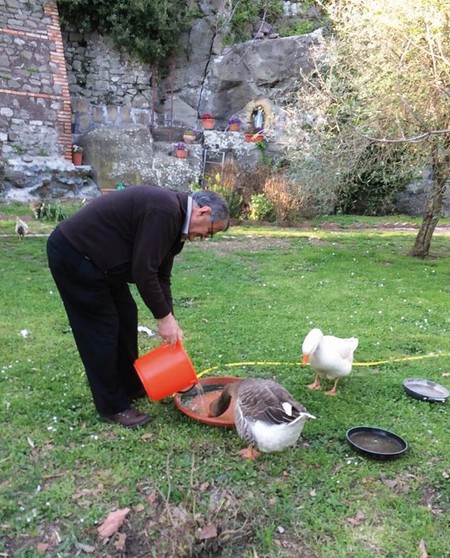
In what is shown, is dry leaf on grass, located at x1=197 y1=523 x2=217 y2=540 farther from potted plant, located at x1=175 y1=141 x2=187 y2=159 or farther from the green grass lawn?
potted plant, located at x1=175 y1=141 x2=187 y2=159

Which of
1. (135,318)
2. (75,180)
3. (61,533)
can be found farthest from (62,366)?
(75,180)

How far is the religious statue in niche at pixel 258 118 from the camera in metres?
16.1

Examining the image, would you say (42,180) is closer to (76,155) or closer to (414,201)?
(76,155)

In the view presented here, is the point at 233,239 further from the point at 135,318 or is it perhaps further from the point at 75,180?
the point at 135,318

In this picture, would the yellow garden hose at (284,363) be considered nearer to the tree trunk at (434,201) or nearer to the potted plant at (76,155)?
the tree trunk at (434,201)

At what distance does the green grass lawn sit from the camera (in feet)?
7.82

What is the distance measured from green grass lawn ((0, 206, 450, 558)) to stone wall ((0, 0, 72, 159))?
9.25 m

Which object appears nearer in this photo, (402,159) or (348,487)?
(348,487)

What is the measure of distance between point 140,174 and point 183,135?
2313 mm

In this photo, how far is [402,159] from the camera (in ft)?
27.0

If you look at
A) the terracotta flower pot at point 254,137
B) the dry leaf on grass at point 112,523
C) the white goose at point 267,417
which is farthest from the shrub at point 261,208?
the dry leaf on grass at point 112,523

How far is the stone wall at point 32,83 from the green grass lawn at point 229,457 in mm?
9249

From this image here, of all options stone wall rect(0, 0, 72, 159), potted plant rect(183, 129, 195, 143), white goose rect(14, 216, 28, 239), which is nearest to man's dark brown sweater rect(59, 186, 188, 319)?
white goose rect(14, 216, 28, 239)

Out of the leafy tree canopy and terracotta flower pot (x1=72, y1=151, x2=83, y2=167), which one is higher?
the leafy tree canopy
